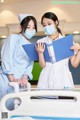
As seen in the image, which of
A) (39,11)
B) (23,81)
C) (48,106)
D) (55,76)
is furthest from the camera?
(39,11)

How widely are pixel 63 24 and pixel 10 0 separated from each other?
1.77 metres

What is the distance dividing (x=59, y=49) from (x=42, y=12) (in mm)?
6144

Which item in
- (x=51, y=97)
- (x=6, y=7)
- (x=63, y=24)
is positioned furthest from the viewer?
(x=6, y=7)

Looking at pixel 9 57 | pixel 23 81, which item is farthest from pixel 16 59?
pixel 23 81

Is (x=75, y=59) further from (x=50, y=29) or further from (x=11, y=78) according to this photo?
(x=11, y=78)

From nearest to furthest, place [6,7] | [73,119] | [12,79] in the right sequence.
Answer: [73,119]
[12,79]
[6,7]

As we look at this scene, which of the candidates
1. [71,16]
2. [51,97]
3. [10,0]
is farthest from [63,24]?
[51,97]

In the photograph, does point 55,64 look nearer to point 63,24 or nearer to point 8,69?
point 8,69

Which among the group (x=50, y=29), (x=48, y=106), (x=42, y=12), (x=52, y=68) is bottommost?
(x=48, y=106)

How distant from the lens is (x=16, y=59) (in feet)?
5.96

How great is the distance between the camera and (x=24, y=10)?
7.77 meters

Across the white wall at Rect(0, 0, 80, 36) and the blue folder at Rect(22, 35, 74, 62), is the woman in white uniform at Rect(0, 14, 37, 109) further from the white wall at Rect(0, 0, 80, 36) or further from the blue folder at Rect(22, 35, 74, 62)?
the white wall at Rect(0, 0, 80, 36)

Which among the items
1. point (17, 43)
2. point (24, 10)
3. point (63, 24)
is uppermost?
point (24, 10)

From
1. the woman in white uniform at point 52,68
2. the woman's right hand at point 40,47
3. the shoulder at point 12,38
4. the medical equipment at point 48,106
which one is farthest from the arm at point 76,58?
the medical equipment at point 48,106
